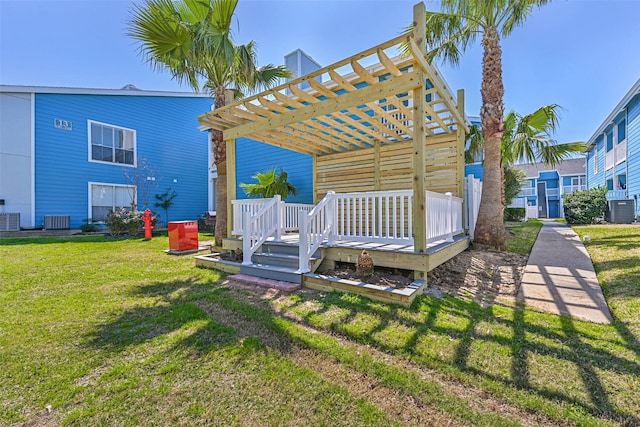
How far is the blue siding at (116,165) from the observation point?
467 inches

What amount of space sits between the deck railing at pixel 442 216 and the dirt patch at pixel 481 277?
0.59m

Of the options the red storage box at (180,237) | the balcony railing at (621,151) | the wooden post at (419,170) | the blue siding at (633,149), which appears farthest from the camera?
the balcony railing at (621,151)

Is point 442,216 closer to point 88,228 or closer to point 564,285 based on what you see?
point 564,285

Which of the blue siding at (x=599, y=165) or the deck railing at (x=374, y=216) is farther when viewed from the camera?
the blue siding at (x=599, y=165)

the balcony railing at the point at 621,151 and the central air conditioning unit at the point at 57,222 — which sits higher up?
the balcony railing at the point at 621,151

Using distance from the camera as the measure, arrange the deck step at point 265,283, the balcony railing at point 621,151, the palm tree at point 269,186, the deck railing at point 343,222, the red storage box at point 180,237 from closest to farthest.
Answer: the deck step at point 265,283
the deck railing at point 343,222
the red storage box at point 180,237
the palm tree at point 269,186
the balcony railing at point 621,151

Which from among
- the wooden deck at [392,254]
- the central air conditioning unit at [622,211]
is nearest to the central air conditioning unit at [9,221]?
the wooden deck at [392,254]

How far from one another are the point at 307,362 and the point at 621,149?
790 inches

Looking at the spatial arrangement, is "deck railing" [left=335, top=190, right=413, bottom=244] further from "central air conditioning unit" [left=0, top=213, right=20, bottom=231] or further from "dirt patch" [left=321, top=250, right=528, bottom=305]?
"central air conditioning unit" [left=0, top=213, right=20, bottom=231]

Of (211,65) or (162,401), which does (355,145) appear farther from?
(162,401)

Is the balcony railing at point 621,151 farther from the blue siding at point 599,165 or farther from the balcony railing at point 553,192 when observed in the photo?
the balcony railing at point 553,192

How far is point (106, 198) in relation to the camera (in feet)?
44.3

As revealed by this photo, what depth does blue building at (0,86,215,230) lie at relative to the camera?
11.4m

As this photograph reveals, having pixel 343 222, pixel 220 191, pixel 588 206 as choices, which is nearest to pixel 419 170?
pixel 343 222
